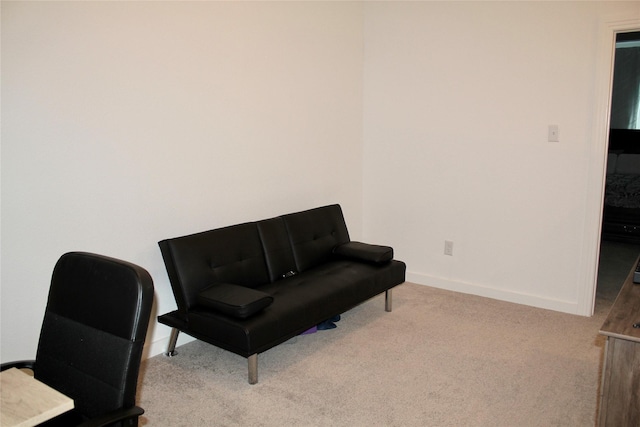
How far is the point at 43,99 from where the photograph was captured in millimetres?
2598

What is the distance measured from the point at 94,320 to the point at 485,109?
3.27 meters

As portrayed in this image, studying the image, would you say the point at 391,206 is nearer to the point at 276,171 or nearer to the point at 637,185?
the point at 276,171

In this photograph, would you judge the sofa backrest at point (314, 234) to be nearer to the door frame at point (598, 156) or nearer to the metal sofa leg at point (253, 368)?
the metal sofa leg at point (253, 368)

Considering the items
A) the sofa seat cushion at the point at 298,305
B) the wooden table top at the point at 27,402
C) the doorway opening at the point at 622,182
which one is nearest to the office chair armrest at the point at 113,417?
the wooden table top at the point at 27,402

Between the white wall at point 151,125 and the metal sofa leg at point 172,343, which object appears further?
the metal sofa leg at point 172,343

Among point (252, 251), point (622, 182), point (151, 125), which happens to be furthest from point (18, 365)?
point (622, 182)

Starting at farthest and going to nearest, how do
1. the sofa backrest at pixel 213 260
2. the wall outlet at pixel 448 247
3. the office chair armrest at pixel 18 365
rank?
1. the wall outlet at pixel 448 247
2. the sofa backrest at pixel 213 260
3. the office chair armrest at pixel 18 365

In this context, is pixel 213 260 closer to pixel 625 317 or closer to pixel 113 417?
pixel 113 417

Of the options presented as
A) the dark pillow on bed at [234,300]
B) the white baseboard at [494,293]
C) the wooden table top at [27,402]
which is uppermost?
the wooden table top at [27,402]

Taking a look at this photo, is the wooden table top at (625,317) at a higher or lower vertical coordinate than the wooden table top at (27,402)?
lower

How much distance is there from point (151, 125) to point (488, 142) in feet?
8.09

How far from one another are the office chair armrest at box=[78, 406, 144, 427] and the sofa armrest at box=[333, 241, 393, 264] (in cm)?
242

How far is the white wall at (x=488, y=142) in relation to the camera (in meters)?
3.66

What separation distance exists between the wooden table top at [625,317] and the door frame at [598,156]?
1.30 metres
